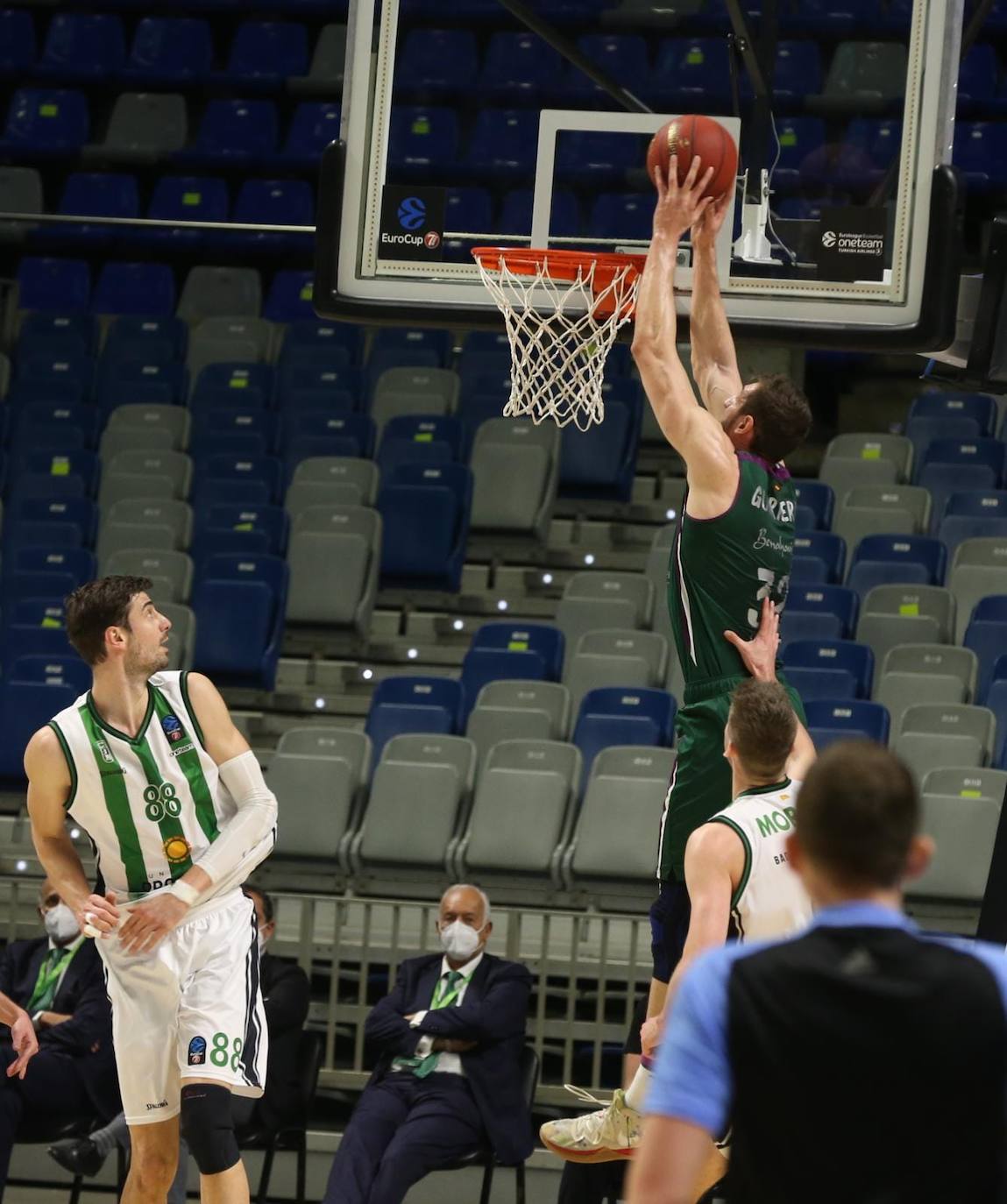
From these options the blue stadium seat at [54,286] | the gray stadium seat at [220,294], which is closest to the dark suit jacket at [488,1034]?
the gray stadium seat at [220,294]

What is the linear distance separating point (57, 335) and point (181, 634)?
4.18 metres

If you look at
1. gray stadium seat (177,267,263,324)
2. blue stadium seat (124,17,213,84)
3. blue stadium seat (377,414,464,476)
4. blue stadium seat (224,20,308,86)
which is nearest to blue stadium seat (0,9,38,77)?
blue stadium seat (124,17,213,84)

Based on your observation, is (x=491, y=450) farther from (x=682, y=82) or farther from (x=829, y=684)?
(x=682, y=82)

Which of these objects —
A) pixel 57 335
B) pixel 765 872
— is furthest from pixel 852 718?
pixel 57 335

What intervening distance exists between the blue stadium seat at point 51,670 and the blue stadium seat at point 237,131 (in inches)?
234

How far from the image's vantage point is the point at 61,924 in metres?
9.30

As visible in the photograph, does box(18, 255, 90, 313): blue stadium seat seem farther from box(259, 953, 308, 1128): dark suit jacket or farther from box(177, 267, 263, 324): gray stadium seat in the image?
box(259, 953, 308, 1128): dark suit jacket

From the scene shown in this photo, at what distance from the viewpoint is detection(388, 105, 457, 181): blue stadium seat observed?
6742mm

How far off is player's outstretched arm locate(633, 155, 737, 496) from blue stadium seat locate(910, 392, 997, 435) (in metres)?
8.06

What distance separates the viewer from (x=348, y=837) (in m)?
10.5

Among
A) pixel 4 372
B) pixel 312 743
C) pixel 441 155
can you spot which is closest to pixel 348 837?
pixel 312 743

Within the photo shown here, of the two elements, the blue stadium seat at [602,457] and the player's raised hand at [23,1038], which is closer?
the player's raised hand at [23,1038]

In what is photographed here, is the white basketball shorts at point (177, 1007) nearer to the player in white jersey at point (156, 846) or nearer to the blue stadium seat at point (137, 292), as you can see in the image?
the player in white jersey at point (156, 846)

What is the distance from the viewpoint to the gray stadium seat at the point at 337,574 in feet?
40.2
